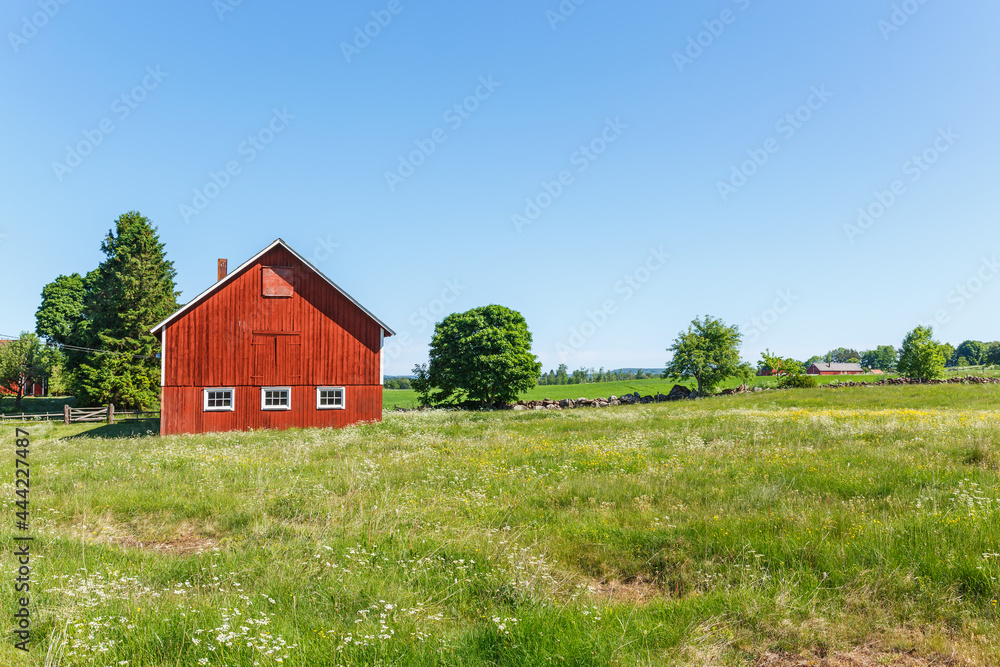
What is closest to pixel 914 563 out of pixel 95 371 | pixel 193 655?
pixel 193 655

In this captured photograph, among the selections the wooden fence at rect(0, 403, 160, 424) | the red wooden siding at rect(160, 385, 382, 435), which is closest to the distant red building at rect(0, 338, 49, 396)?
the wooden fence at rect(0, 403, 160, 424)

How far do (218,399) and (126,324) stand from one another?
22103mm

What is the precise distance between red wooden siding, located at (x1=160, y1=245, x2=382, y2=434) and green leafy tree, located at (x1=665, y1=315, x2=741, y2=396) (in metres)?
31.0

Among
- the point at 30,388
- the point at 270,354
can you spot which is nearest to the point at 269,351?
the point at 270,354

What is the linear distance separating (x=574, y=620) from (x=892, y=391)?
42.8 meters

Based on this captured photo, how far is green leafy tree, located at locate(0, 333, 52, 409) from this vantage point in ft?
180

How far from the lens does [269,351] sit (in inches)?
1121

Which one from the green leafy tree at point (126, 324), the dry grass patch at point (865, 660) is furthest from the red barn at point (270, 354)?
the dry grass patch at point (865, 660)

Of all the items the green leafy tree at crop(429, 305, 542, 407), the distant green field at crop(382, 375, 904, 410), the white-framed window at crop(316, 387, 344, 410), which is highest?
the green leafy tree at crop(429, 305, 542, 407)

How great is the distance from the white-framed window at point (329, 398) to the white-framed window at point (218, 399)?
4.30 m

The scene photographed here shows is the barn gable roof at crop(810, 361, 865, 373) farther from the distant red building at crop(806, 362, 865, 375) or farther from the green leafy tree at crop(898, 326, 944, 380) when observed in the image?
the green leafy tree at crop(898, 326, 944, 380)

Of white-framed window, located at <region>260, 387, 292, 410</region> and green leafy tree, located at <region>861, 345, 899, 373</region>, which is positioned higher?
green leafy tree, located at <region>861, 345, 899, 373</region>

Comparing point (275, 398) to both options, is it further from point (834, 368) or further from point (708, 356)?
point (834, 368)

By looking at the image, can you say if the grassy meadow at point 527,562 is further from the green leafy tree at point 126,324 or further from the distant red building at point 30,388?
the distant red building at point 30,388
